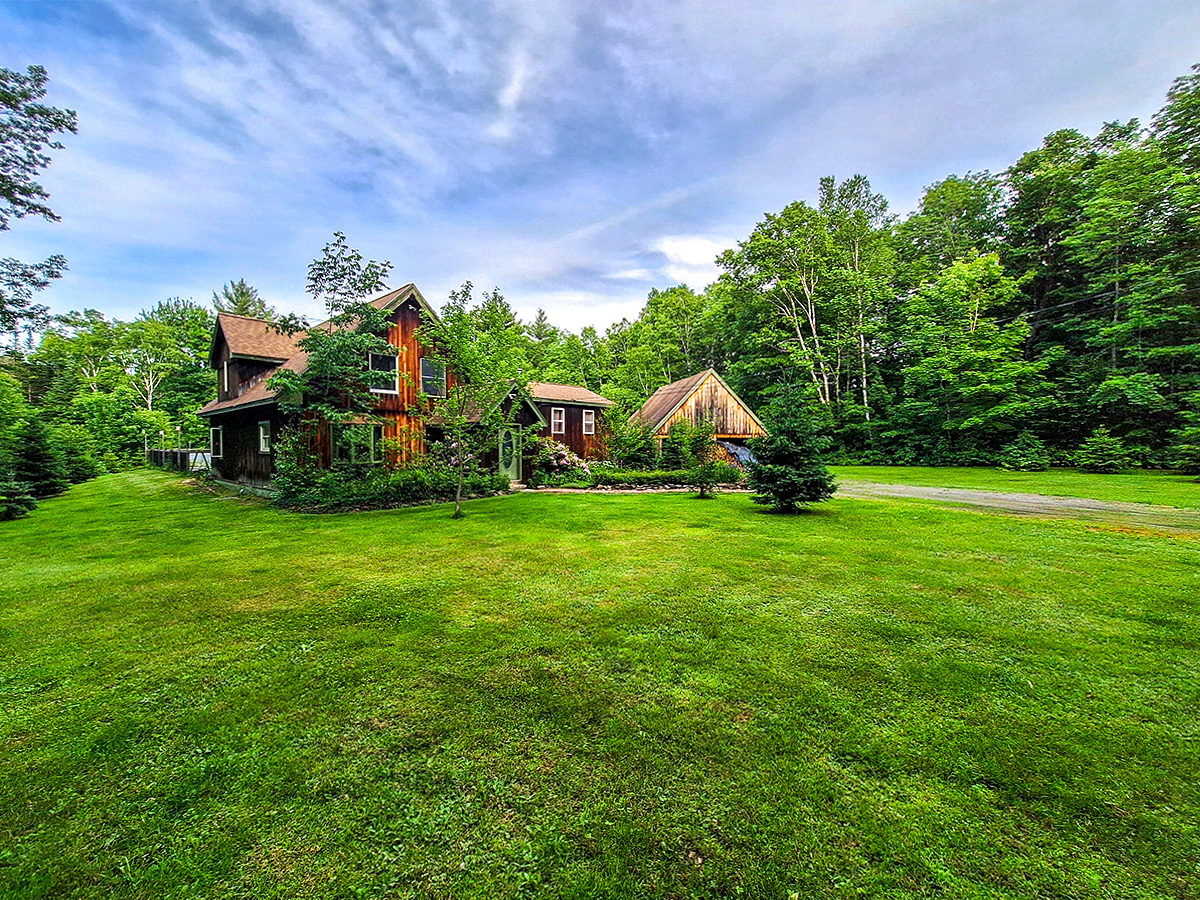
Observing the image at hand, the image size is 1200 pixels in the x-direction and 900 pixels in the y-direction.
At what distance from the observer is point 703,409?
871 inches

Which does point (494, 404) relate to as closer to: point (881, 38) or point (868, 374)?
point (881, 38)

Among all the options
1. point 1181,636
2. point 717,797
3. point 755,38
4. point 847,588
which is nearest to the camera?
point 717,797

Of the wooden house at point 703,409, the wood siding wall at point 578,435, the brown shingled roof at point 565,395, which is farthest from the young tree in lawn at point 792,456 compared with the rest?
→ the wood siding wall at point 578,435

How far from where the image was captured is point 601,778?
7.77 feet

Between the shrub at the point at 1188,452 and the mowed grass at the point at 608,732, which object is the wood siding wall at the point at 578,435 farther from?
the shrub at the point at 1188,452

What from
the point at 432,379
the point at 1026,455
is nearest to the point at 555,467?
the point at 432,379

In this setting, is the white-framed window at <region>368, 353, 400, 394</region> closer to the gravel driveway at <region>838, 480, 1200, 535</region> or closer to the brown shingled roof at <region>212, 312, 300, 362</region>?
the brown shingled roof at <region>212, 312, 300, 362</region>

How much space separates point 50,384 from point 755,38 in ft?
184

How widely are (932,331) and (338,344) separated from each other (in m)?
29.6

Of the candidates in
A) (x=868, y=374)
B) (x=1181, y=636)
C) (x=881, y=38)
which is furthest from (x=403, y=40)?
(x=868, y=374)

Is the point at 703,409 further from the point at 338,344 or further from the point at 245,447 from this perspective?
the point at 245,447

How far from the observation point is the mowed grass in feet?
6.15

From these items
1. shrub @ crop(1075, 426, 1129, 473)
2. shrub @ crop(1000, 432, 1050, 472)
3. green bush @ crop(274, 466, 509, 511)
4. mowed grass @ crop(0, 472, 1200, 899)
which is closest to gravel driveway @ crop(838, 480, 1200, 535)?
mowed grass @ crop(0, 472, 1200, 899)

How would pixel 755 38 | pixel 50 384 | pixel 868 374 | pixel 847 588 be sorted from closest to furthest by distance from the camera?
pixel 847 588, pixel 755 38, pixel 868 374, pixel 50 384
